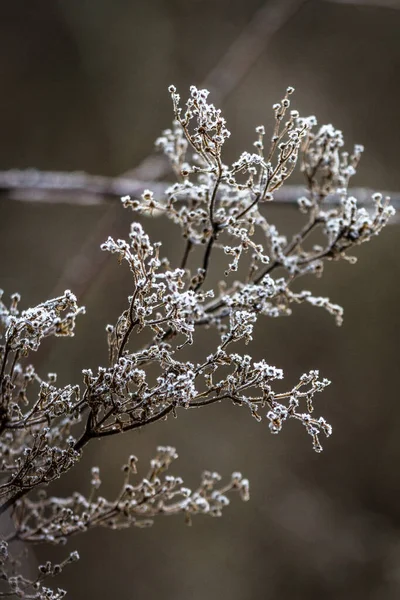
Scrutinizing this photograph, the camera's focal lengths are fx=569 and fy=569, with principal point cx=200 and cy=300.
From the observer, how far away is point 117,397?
0.50m

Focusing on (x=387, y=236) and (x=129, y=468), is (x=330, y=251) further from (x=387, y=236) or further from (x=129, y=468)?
(x=387, y=236)

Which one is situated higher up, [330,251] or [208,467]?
[208,467]

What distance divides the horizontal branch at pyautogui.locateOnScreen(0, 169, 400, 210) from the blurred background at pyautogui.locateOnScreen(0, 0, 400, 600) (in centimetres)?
118

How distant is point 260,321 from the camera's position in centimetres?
264

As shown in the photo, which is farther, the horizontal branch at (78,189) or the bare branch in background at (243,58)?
the bare branch in background at (243,58)

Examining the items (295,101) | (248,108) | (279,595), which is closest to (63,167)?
(248,108)

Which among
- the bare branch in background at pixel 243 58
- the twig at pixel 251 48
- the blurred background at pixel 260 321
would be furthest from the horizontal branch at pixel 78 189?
the blurred background at pixel 260 321

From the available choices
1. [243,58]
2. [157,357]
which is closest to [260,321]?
[243,58]

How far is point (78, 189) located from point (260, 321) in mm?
1742

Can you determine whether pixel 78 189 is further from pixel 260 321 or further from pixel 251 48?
pixel 260 321

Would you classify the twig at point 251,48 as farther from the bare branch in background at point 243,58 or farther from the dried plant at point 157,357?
the dried plant at point 157,357

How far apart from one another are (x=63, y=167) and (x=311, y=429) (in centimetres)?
261

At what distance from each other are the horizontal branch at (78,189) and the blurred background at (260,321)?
A: 1.18 meters

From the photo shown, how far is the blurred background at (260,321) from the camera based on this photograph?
2494 mm
